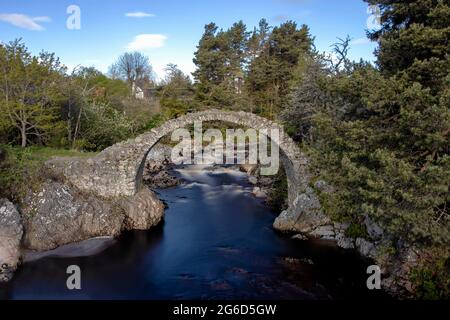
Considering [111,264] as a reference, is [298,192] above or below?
above

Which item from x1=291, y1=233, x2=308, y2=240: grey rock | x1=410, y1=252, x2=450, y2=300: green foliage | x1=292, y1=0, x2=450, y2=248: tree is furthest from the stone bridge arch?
x1=410, y1=252, x2=450, y2=300: green foliage

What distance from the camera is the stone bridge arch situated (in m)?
16.6

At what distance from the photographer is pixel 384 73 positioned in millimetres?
11602

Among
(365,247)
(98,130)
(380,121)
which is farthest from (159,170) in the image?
(380,121)

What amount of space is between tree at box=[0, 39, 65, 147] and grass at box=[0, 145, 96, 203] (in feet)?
8.55

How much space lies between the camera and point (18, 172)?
15.2m

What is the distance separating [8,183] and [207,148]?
23.5 metres

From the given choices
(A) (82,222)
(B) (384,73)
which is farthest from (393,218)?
(A) (82,222)

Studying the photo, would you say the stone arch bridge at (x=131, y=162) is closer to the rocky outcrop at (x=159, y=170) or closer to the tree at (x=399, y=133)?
the tree at (x=399, y=133)

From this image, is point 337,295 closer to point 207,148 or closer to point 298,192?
point 298,192

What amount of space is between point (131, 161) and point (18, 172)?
181 inches

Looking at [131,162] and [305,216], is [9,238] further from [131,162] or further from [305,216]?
[305,216]

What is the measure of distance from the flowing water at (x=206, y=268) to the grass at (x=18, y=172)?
323cm

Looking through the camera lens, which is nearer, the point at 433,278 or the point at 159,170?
the point at 433,278
